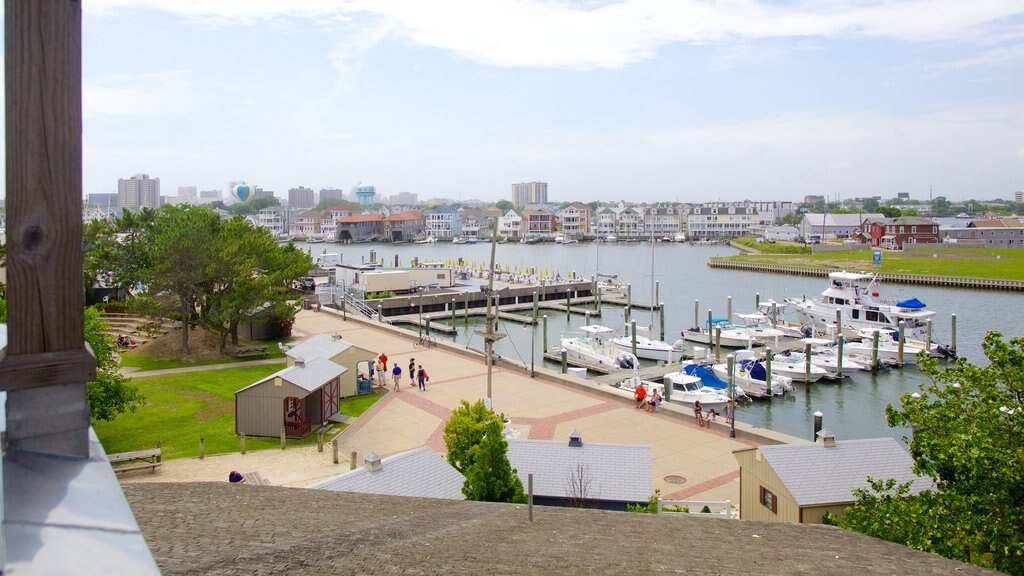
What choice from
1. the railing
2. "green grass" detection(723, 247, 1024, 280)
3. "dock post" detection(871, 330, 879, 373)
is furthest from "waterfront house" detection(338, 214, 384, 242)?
the railing

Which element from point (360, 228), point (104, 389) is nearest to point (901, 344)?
point (104, 389)

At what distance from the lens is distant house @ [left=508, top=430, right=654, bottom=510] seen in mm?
13516

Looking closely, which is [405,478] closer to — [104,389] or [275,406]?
[275,406]

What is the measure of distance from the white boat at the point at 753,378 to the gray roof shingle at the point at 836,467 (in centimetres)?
1766

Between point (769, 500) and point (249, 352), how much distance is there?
2507 cm

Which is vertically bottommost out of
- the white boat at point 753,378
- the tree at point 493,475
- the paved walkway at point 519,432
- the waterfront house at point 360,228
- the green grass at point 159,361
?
the white boat at point 753,378

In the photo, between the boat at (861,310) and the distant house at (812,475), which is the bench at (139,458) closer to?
the distant house at (812,475)

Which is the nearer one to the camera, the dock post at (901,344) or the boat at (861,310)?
the dock post at (901,344)

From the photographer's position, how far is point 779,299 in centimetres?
7175

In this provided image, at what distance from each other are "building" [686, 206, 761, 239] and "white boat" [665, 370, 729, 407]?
496ft

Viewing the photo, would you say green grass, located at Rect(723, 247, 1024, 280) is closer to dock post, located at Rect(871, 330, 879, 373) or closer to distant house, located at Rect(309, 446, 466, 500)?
Result: dock post, located at Rect(871, 330, 879, 373)

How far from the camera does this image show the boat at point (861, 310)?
1758 inches

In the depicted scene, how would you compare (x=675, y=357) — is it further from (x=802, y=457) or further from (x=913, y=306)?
(x=802, y=457)

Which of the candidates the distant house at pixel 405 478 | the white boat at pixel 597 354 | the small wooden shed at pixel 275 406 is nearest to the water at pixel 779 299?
the white boat at pixel 597 354
